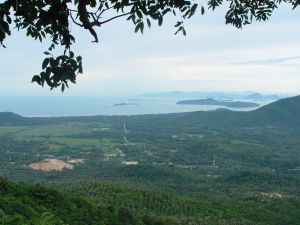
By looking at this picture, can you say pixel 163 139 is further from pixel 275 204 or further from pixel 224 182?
pixel 275 204

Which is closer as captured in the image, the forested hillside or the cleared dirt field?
the forested hillside

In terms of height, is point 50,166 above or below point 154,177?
above

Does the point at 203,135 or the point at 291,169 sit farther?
the point at 203,135

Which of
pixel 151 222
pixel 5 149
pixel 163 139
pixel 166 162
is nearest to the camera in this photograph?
pixel 151 222

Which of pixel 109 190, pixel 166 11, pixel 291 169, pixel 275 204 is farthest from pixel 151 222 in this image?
pixel 291 169

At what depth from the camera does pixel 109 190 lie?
60.9m

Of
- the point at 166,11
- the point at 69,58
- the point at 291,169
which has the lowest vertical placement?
the point at 291,169

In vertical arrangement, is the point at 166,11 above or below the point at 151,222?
above

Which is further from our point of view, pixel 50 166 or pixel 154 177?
pixel 50 166

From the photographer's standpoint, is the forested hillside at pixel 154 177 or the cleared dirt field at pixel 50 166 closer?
the forested hillside at pixel 154 177

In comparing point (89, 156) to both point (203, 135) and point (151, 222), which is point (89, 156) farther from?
point (151, 222)

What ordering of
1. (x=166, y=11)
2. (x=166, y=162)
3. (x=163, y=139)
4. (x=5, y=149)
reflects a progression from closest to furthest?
1. (x=166, y=11)
2. (x=166, y=162)
3. (x=5, y=149)
4. (x=163, y=139)

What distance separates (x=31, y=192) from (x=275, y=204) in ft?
125

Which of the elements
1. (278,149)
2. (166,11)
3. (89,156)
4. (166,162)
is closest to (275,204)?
(166,11)
